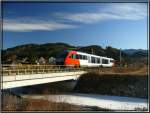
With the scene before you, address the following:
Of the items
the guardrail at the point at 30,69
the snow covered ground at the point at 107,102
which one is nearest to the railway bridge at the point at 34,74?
the guardrail at the point at 30,69

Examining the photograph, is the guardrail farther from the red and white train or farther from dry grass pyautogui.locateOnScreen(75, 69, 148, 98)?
dry grass pyautogui.locateOnScreen(75, 69, 148, 98)

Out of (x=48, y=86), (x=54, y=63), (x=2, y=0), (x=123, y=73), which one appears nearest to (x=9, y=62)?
(x=2, y=0)

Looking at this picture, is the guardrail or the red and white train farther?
the red and white train

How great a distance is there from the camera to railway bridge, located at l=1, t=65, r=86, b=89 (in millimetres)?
8545

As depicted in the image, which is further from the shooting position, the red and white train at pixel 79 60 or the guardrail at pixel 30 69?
the red and white train at pixel 79 60

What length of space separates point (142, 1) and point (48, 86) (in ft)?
24.6

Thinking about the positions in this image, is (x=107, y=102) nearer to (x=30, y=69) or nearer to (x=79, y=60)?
(x=30, y=69)

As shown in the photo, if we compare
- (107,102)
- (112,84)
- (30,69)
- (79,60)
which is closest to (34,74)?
(30,69)

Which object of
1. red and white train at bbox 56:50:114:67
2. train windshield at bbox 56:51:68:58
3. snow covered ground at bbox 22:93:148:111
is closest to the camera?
snow covered ground at bbox 22:93:148:111

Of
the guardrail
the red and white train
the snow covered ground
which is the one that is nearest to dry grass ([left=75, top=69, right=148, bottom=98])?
the red and white train

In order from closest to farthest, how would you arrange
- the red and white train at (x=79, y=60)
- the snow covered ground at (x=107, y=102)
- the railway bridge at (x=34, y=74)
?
1. the snow covered ground at (x=107, y=102)
2. the railway bridge at (x=34, y=74)
3. the red and white train at (x=79, y=60)

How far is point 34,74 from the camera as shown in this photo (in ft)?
33.6

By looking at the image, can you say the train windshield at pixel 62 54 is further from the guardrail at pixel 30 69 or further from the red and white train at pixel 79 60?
the guardrail at pixel 30 69

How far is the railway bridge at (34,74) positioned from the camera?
8.55 m
